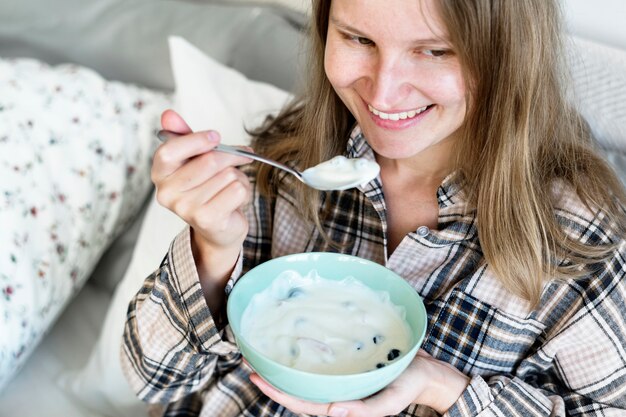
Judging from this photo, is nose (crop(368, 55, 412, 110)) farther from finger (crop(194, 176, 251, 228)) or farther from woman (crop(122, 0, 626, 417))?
finger (crop(194, 176, 251, 228))

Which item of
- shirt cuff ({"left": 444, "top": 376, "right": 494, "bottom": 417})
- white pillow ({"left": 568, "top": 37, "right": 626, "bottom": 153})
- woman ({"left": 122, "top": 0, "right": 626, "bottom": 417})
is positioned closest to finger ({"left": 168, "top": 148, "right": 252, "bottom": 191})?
woman ({"left": 122, "top": 0, "right": 626, "bottom": 417})

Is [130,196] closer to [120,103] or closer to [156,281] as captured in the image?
[120,103]

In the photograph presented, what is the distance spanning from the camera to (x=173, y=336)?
42.1 inches

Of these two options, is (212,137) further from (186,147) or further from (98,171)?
(98,171)

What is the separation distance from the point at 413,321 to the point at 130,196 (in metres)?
Answer: 0.80

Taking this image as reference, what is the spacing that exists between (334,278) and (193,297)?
7.8 inches

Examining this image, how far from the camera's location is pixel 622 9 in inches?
47.4

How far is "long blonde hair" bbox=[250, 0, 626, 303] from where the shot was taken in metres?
0.88

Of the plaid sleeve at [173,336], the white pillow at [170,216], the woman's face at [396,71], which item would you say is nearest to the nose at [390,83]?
the woman's face at [396,71]

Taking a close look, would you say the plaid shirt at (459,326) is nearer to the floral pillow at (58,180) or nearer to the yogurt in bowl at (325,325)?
the yogurt in bowl at (325,325)

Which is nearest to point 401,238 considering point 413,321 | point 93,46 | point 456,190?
point 456,190

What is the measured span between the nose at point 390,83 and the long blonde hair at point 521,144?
0.22 feet

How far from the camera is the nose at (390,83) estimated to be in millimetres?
893

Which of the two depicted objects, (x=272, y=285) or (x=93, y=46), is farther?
(x=93, y=46)
